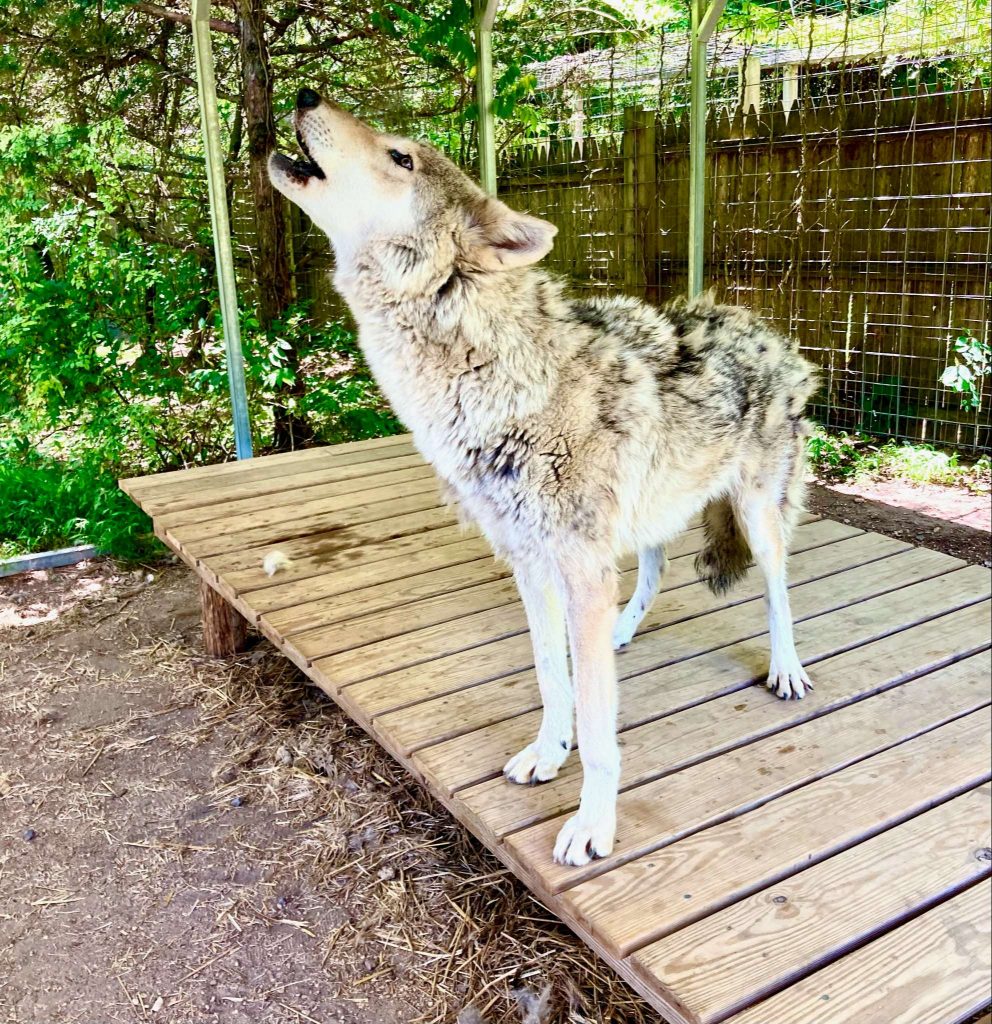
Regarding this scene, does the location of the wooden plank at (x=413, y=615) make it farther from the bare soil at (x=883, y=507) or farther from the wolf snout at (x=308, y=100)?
the wolf snout at (x=308, y=100)

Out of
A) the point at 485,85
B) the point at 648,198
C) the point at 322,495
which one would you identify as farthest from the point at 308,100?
the point at 648,198

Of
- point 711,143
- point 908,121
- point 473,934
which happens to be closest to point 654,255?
point 711,143

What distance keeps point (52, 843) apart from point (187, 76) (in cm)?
459

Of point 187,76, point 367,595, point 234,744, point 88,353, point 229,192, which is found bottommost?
point 234,744

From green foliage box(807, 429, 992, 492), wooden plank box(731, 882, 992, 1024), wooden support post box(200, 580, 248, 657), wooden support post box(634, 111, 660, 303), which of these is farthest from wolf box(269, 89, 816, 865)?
wooden support post box(634, 111, 660, 303)

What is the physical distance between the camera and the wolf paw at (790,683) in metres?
2.21

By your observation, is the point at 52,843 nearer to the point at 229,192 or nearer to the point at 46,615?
the point at 46,615

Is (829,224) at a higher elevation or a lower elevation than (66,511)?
higher

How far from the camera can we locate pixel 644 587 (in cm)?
266

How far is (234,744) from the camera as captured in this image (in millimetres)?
3045

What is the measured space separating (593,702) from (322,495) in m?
2.42

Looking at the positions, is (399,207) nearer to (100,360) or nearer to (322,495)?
(322,495)

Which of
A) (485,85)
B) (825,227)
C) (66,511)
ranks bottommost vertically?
(66,511)

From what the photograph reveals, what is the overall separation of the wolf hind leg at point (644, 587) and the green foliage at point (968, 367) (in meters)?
2.26
